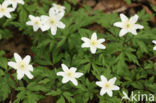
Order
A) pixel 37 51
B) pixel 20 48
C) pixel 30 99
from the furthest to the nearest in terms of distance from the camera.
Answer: pixel 20 48 < pixel 37 51 < pixel 30 99

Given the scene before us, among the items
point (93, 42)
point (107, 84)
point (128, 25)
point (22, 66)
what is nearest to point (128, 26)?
point (128, 25)

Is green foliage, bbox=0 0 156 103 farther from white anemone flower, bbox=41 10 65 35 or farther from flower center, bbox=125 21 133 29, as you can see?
white anemone flower, bbox=41 10 65 35

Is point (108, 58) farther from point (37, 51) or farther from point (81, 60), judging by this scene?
point (37, 51)

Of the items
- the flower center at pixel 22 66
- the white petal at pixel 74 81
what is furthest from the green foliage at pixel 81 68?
the flower center at pixel 22 66

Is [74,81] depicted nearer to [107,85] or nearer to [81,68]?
[81,68]

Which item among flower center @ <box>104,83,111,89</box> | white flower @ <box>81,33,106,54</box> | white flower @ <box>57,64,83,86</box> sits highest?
white flower @ <box>81,33,106,54</box>

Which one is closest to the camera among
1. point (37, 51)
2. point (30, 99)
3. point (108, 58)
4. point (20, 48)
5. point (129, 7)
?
point (30, 99)

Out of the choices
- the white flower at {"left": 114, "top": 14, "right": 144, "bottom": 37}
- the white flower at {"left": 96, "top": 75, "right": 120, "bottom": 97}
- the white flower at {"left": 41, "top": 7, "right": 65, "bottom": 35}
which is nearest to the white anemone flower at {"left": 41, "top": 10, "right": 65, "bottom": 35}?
the white flower at {"left": 41, "top": 7, "right": 65, "bottom": 35}

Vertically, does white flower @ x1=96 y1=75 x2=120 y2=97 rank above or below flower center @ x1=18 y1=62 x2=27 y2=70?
below

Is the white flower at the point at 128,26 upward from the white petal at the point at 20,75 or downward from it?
upward

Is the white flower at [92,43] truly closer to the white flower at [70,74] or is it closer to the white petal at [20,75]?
the white flower at [70,74]

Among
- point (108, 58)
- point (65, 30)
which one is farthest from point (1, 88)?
point (108, 58)
